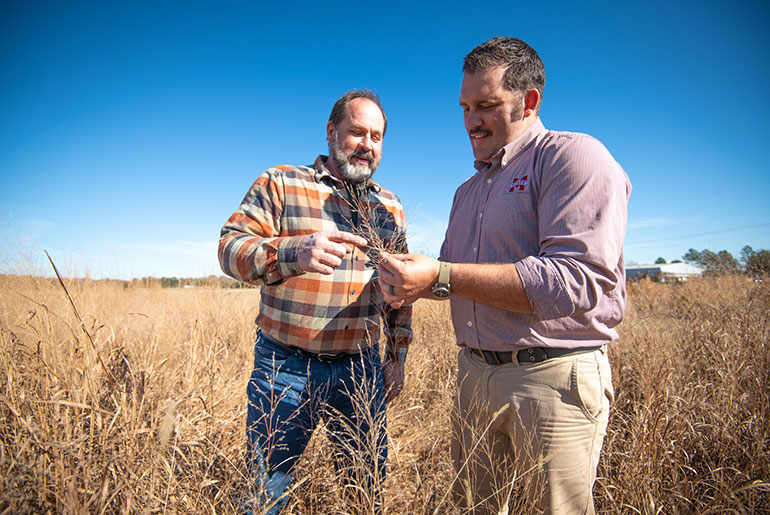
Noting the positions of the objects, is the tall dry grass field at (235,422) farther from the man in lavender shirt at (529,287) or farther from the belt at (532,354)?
the belt at (532,354)

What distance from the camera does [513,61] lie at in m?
1.49

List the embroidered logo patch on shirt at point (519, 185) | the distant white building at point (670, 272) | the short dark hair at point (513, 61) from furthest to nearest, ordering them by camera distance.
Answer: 1. the distant white building at point (670, 272)
2. the short dark hair at point (513, 61)
3. the embroidered logo patch on shirt at point (519, 185)

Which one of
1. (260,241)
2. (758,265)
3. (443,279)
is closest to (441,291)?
(443,279)

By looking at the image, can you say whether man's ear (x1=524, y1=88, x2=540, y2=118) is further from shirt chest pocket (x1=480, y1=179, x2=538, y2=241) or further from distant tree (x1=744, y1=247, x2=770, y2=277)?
distant tree (x1=744, y1=247, x2=770, y2=277)

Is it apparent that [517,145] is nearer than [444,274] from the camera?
No

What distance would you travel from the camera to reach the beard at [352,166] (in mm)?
2072

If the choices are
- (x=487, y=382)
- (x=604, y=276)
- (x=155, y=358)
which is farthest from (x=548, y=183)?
(x=155, y=358)

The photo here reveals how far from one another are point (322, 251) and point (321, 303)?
1.56 feet

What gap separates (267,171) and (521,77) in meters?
1.43

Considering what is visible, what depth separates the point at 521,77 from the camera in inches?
59.4

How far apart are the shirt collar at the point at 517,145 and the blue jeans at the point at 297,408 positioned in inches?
49.1

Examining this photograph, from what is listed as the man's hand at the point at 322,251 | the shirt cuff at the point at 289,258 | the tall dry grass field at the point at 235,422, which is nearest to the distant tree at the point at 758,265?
the tall dry grass field at the point at 235,422

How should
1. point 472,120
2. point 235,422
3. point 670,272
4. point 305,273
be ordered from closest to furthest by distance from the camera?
point 472,120, point 305,273, point 235,422, point 670,272

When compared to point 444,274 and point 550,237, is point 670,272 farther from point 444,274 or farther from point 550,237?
point 444,274
